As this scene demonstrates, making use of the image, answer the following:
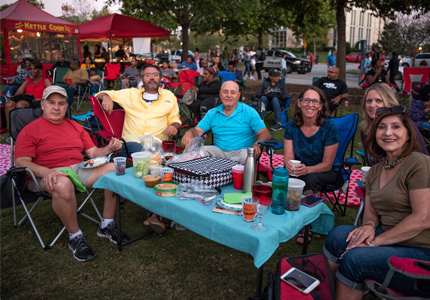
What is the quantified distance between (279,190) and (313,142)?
1.27 metres

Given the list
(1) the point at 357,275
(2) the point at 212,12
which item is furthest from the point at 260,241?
(2) the point at 212,12

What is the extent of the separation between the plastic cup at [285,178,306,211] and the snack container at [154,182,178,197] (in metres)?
0.75

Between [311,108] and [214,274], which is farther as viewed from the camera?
[311,108]

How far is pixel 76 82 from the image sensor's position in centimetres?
849

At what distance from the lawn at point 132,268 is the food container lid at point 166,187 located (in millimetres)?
761

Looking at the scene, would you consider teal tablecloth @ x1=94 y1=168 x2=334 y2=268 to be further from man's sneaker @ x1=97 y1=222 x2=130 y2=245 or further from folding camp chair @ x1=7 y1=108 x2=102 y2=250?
folding camp chair @ x1=7 y1=108 x2=102 y2=250

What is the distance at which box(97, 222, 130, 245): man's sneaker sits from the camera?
295 cm

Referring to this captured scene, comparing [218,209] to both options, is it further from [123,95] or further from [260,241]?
[123,95]

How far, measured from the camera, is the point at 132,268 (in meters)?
2.59

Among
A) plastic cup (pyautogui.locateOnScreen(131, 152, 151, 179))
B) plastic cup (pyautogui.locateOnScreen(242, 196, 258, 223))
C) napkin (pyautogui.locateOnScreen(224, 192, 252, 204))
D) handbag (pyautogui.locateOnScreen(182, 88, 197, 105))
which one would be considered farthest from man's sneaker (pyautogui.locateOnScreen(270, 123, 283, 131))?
plastic cup (pyautogui.locateOnScreen(242, 196, 258, 223))

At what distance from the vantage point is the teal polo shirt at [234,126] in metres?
3.61

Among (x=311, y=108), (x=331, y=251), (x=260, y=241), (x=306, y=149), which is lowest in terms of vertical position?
(x=331, y=251)

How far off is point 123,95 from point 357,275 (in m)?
3.27

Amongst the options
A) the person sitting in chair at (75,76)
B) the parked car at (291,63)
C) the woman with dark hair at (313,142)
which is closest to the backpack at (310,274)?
the woman with dark hair at (313,142)
